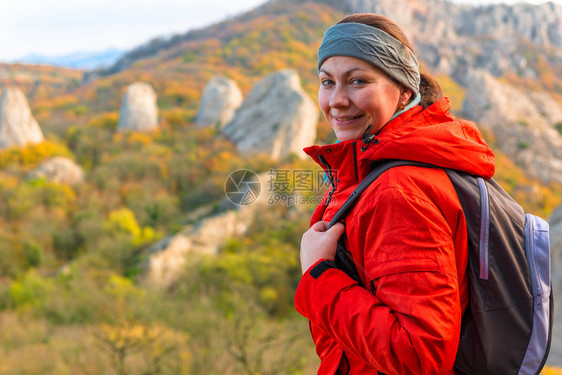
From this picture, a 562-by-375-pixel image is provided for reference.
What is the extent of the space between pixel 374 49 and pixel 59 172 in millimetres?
26865

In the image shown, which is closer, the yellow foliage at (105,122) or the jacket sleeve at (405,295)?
the jacket sleeve at (405,295)

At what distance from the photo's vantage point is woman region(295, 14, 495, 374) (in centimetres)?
96

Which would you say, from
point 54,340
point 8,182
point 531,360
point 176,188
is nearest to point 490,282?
point 531,360

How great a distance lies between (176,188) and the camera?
978 inches

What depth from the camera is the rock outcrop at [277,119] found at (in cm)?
2569

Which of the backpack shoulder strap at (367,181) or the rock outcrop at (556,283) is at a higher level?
the backpack shoulder strap at (367,181)

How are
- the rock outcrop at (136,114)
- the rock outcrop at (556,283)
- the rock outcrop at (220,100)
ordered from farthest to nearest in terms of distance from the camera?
the rock outcrop at (136,114)
the rock outcrop at (220,100)
the rock outcrop at (556,283)

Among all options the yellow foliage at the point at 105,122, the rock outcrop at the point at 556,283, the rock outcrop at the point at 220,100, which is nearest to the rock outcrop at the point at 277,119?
the rock outcrop at the point at 220,100

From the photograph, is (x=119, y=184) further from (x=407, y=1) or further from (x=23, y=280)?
(x=407, y=1)

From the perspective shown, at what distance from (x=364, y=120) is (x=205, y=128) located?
28.4m

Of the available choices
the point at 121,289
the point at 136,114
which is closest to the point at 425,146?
the point at 121,289

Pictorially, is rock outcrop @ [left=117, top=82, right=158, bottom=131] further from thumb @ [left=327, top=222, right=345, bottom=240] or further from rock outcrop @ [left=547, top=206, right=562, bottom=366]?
thumb @ [left=327, top=222, right=345, bottom=240]

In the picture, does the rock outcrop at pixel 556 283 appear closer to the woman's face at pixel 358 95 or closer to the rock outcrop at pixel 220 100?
the woman's face at pixel 358 95

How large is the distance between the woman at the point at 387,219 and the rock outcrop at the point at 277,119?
23.0m
